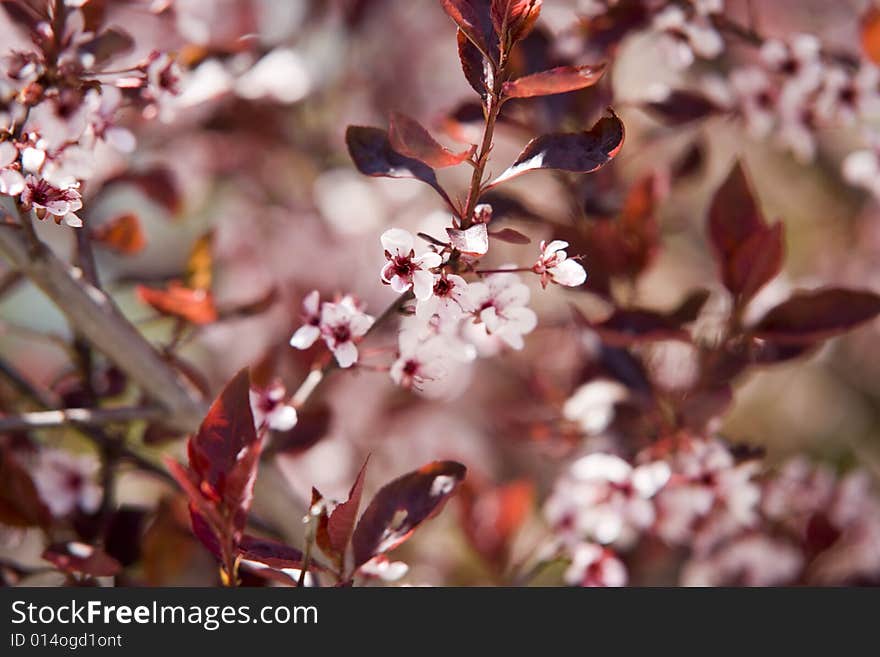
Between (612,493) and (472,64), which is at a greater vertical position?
(472,64)

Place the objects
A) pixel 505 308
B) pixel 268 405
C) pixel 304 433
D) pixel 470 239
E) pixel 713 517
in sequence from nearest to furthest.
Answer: pixel 470 239, pixel 505 308, pixel 268 405, pixel 304 433, pixel 713 517

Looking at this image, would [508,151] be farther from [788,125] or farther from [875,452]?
[788,125]

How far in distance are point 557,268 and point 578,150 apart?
103 mm

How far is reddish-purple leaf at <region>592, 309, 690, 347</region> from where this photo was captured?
1.00 meters

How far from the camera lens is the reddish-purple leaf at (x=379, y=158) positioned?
2.65 feet

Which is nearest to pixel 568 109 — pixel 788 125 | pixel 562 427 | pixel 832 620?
pixel 788 125

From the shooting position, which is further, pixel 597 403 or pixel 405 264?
pixel 597 403

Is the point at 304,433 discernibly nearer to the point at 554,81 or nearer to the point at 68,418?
the point at 68,418

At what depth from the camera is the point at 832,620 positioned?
1.01m

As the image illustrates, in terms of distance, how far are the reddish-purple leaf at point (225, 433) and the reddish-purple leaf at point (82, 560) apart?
0.17m

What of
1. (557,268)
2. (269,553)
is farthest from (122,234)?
(557,268)

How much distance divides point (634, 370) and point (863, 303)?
0.28 meters

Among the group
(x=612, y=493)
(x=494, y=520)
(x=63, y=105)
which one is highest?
(x=63, y=105)

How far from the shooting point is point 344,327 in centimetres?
83
